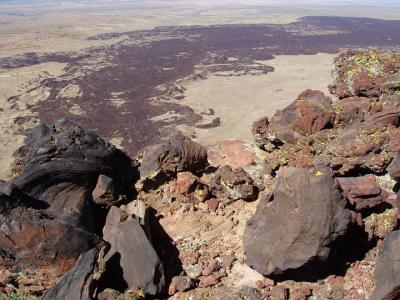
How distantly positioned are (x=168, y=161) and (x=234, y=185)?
1947mm

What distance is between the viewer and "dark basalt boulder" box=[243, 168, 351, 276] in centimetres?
766

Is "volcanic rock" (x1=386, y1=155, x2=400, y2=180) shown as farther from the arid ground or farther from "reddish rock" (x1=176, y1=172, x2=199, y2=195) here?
the arid ground

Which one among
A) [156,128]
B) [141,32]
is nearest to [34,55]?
[141,32]

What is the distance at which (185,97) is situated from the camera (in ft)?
140

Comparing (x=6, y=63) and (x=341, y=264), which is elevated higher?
(x=341, y=264)

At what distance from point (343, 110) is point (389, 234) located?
3.93m

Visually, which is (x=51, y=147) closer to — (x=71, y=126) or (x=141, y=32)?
(x=71, y=126)

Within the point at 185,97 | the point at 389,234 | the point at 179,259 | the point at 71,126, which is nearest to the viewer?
the point at 389,234

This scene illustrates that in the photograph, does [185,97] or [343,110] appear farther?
[185,97]

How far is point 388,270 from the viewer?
7.44 m

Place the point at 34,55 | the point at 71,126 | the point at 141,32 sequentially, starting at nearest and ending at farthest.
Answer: the point at 71,126 → the point at 34,55 → the point at 141,32

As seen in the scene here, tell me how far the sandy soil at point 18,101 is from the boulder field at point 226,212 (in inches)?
637

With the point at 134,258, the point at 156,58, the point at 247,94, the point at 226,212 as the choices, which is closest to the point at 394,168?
the point at 226,212

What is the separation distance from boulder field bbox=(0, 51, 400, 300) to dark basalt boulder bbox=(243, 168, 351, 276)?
0.07ft
